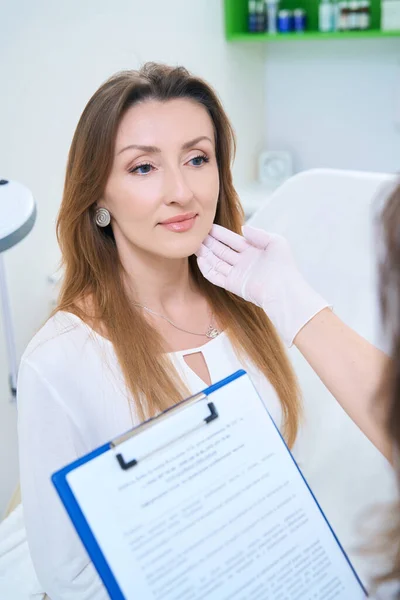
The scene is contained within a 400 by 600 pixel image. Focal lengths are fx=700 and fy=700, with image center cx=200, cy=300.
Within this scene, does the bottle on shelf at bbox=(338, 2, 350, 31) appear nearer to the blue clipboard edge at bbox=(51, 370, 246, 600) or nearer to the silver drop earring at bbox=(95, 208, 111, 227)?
the silver drop earring at bbox=(95, 208, 111, 227)

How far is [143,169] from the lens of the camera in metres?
1.17

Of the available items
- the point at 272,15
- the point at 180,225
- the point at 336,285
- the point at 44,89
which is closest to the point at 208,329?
the point at 180,225

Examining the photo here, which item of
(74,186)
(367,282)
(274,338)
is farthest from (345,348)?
(367,282)

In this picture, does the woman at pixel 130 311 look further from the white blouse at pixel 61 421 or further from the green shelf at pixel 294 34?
the green shelf at pixel 294 34

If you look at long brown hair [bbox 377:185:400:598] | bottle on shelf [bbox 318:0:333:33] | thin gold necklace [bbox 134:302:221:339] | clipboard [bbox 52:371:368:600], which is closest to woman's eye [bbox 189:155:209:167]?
thin gold necklace [bbox 134:302:221:339]

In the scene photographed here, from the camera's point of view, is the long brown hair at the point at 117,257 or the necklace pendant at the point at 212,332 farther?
the necklace pendant at the point at 212,332

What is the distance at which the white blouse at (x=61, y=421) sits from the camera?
1.07 meters

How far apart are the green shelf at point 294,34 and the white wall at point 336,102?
0.10 meters

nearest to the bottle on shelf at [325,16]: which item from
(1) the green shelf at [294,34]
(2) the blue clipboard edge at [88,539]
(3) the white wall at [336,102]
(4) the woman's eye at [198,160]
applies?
(1) the green shelf at [294,34]

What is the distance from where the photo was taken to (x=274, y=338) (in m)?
1.42

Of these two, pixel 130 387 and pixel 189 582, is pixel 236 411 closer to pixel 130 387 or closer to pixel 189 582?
pixel 189 582

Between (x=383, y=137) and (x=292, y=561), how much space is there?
8.10ft

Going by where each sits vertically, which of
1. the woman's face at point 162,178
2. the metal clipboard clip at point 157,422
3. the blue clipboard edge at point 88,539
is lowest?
the blue clipboard edge at point 88,539

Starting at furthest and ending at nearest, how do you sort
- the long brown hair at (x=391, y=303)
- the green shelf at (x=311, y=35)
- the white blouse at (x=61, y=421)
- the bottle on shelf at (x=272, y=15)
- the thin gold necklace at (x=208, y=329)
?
the bottle on shelf at (x=272, y=15)
the green shelf at (x=311, y=35)
the thin gold necklace at (x=208, y=329)
the white blouse at (x=61, y=421)
the long brown hair at (x=391, y=303)
